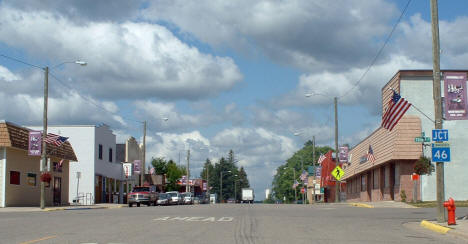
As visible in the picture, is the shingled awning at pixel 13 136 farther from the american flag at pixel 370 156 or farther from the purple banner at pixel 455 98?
the purple banner at pixel 455 98

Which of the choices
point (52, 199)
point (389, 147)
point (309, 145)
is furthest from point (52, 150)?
point (309, 145)

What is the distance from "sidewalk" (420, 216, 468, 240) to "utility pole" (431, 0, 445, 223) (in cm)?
58

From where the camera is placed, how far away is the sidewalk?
56.3 feet

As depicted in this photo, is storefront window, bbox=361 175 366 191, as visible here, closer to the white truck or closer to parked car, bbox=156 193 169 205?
parked car, bbox=156 193 169 205

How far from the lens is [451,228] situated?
1856cm

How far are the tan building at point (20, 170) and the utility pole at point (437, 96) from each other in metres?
26.6

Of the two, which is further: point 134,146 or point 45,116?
point 134,146

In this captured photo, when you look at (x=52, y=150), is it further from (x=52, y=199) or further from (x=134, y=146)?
(x=134, y=146)

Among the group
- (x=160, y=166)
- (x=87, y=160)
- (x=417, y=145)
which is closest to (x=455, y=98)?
(x=417, y=145)

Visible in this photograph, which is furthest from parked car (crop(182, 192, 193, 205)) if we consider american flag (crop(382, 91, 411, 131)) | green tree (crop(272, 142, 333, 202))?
green tree (crop(272, 142, 333, 202))

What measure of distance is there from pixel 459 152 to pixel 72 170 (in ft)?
119

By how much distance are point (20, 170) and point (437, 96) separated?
31940mm

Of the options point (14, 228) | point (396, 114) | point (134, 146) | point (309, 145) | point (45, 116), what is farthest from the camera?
point (309, 145)

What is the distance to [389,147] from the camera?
46281 mm
